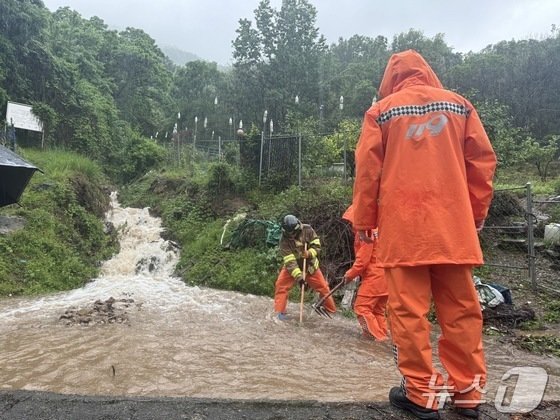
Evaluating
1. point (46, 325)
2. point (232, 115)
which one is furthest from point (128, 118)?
point (46, 325)

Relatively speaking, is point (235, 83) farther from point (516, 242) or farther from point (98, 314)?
point (98, 314)

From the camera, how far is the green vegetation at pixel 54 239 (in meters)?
8.31

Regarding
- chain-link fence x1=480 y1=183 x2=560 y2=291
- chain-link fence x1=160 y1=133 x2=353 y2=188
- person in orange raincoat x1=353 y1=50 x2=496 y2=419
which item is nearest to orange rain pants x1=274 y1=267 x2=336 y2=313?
chain-link fence x1=480 y1=183 x2=560 y2=291

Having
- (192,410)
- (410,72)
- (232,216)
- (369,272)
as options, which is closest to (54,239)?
(232,216)

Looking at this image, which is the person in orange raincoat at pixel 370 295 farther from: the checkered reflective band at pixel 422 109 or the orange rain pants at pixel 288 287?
the checkered reflective band at pixel 422 109

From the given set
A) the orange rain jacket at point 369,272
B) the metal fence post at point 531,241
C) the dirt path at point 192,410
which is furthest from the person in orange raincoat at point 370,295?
the metal fence post at point 531,241

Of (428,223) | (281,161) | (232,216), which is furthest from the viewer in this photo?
(281,161)

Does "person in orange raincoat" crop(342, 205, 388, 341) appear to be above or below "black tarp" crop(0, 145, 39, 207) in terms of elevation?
below

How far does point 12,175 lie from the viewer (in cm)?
872

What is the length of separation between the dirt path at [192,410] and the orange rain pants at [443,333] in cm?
15

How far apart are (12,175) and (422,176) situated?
28.1ft

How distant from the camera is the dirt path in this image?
7.77ft

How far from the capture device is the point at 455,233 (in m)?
2.56

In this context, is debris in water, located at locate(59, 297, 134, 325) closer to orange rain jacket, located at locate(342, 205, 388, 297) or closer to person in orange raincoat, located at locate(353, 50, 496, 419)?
orange rain jacket, located at locate(342, 205, 388, 297)
